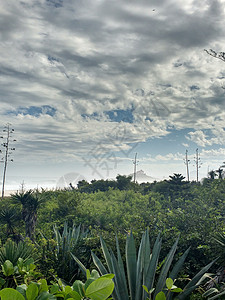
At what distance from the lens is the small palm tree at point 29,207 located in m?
14.3

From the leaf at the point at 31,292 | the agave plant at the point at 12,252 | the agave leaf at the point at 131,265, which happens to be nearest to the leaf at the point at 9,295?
the leaf at the point at 31,292

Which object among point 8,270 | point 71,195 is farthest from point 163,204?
point 8,270

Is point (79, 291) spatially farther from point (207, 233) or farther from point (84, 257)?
point (207, 233)

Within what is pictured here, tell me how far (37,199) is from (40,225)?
2.99m

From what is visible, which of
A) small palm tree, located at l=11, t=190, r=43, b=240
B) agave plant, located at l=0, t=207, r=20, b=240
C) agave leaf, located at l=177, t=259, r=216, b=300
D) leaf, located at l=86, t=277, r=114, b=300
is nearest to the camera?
leaf, located at l=86, t=277, r=114, b=300

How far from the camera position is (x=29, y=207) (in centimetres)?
1473

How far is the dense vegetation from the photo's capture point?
5539 mm

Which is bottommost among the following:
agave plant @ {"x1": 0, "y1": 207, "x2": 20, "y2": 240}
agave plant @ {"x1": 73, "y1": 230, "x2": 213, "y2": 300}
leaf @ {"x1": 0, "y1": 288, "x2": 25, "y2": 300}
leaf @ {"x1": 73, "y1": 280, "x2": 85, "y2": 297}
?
agave plant @ {"x1": 0, "y1": 207, "x2": 20, "y2": 240}

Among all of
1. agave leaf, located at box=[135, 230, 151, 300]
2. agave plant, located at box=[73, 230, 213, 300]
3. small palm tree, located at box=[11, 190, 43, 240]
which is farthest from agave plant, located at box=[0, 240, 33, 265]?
small palm tree, located at box=[11, 190, 43, 240]

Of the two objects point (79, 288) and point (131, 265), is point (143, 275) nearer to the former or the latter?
point (131, 265)

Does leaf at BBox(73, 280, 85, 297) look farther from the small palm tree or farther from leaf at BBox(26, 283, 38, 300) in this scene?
the small palm tree

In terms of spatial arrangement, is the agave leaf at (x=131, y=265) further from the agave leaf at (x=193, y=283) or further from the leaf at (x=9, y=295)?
the leaf at (x=9, y=295)

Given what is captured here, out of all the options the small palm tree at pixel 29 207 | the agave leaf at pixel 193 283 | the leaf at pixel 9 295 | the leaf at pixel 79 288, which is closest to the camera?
the leaf at pixel 9 295

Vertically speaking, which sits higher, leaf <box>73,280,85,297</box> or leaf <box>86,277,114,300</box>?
leaf <box>86,277,114,300</box>
